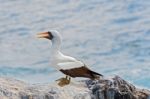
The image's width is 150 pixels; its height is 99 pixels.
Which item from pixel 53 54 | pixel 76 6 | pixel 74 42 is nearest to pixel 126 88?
pixel 53 54

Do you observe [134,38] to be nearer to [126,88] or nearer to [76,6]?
[76,6]

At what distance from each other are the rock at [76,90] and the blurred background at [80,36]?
801 centimetres

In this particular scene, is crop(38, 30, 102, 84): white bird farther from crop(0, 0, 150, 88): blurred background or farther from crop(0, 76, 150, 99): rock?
crop(0, 0, 150, 88): blurred background

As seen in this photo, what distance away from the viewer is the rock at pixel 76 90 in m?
8.52

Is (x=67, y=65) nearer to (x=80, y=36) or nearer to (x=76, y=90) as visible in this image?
(x=76, y=90)

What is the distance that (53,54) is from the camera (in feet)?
29.3

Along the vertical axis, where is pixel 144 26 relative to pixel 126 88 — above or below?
above

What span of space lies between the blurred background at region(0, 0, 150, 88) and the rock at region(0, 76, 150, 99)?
26.3 feet

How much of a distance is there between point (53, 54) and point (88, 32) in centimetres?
1659

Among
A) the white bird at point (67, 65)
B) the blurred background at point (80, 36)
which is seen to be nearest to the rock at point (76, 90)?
the white bird at point (67, 65)

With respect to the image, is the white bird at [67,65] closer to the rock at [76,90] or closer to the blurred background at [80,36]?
the rock at [76,90]

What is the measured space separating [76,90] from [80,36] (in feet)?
53.7

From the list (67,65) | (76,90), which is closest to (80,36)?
(67,65)

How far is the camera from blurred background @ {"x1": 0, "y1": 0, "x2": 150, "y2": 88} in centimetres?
2002
